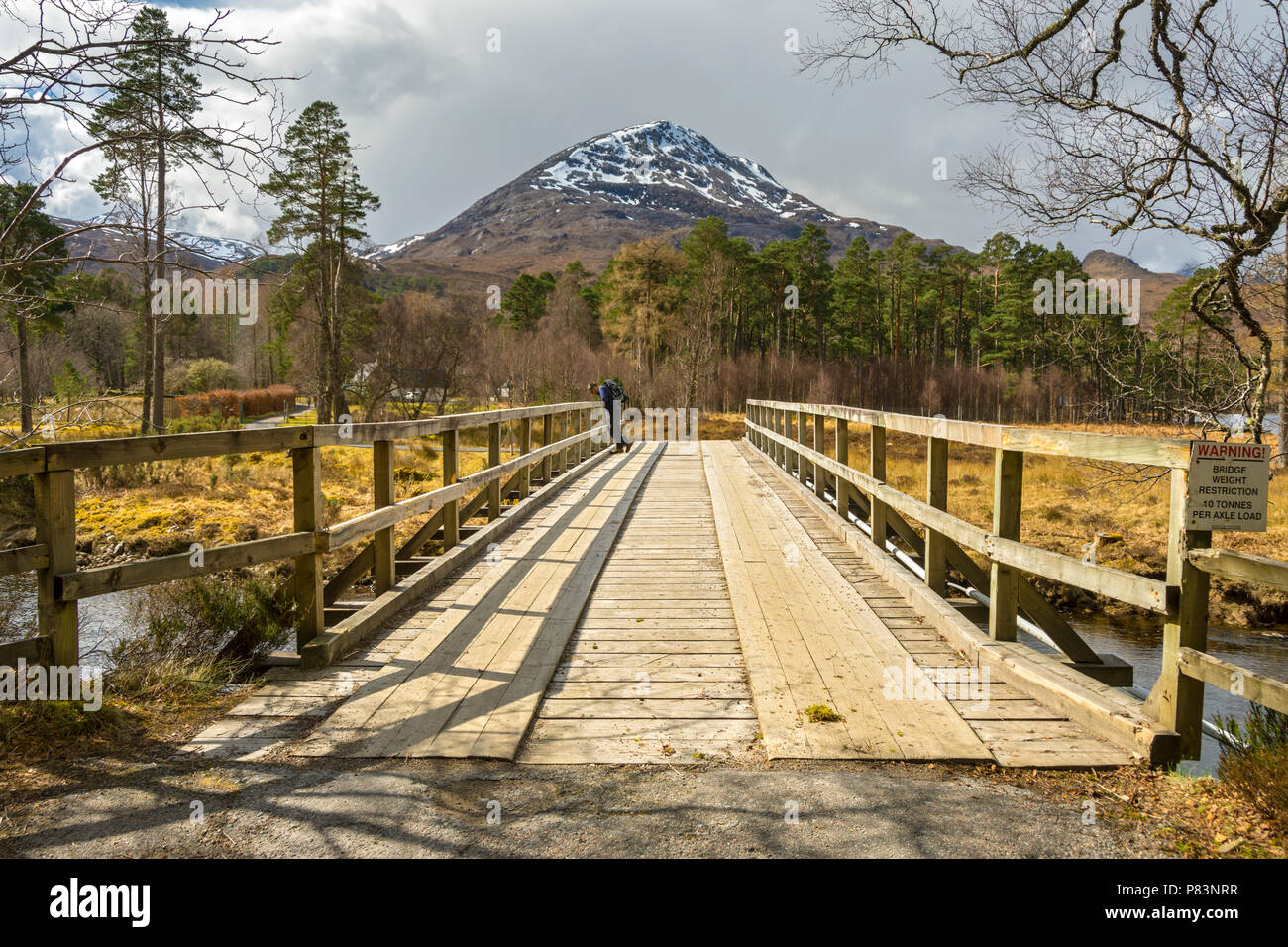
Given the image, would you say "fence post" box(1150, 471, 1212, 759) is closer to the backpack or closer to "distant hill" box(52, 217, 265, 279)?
"distant hill" box(52, 217, 265, 279)

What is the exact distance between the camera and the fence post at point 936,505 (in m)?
5.41

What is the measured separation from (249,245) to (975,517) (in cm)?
1775

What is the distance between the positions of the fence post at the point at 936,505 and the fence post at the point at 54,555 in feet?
15.1

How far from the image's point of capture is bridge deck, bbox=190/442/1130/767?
3.42m

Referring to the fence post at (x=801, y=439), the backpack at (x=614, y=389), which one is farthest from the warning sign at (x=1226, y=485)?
the backpack at (x=614, y=389)

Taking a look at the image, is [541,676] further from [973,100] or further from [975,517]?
[975,517]

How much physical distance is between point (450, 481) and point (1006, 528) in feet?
13.7

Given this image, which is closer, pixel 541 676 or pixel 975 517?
pixel 541 676

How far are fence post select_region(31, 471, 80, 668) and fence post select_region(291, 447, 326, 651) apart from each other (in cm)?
112

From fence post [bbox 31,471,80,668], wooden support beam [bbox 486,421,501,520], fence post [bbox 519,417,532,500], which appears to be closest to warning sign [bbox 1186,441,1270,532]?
fence post [bbox 31,471,80,668]

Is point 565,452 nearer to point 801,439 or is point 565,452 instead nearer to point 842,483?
point 801,439

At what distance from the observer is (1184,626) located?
10.5 feet
